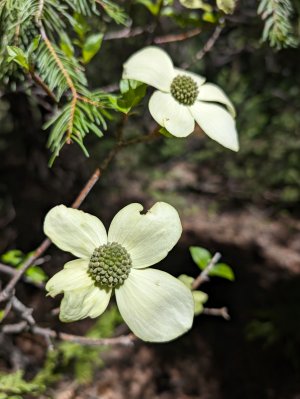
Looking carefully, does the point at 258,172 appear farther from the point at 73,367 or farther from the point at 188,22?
the point at 188,22

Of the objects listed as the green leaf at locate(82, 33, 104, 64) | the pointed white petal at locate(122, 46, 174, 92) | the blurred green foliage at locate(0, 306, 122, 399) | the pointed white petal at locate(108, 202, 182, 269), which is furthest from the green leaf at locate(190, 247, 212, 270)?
the blurred green foliage at locate(0, 306, 122, 399)

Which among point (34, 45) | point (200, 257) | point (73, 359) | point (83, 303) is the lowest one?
point (73, 359)

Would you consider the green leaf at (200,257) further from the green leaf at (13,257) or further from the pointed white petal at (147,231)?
the green leaf at (13,257)

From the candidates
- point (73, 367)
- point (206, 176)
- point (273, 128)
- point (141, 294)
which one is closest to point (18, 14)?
point (141, 294)

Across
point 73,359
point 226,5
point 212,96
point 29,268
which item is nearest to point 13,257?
point 29,268

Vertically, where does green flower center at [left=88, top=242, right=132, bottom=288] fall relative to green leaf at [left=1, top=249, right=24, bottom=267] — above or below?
above

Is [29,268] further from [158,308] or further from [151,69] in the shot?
[151,69]

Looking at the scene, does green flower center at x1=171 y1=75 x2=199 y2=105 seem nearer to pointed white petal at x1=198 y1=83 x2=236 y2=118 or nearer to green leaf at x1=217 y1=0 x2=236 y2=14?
pointed white petal at x1=198 y1=83 x2=236 y2=118
